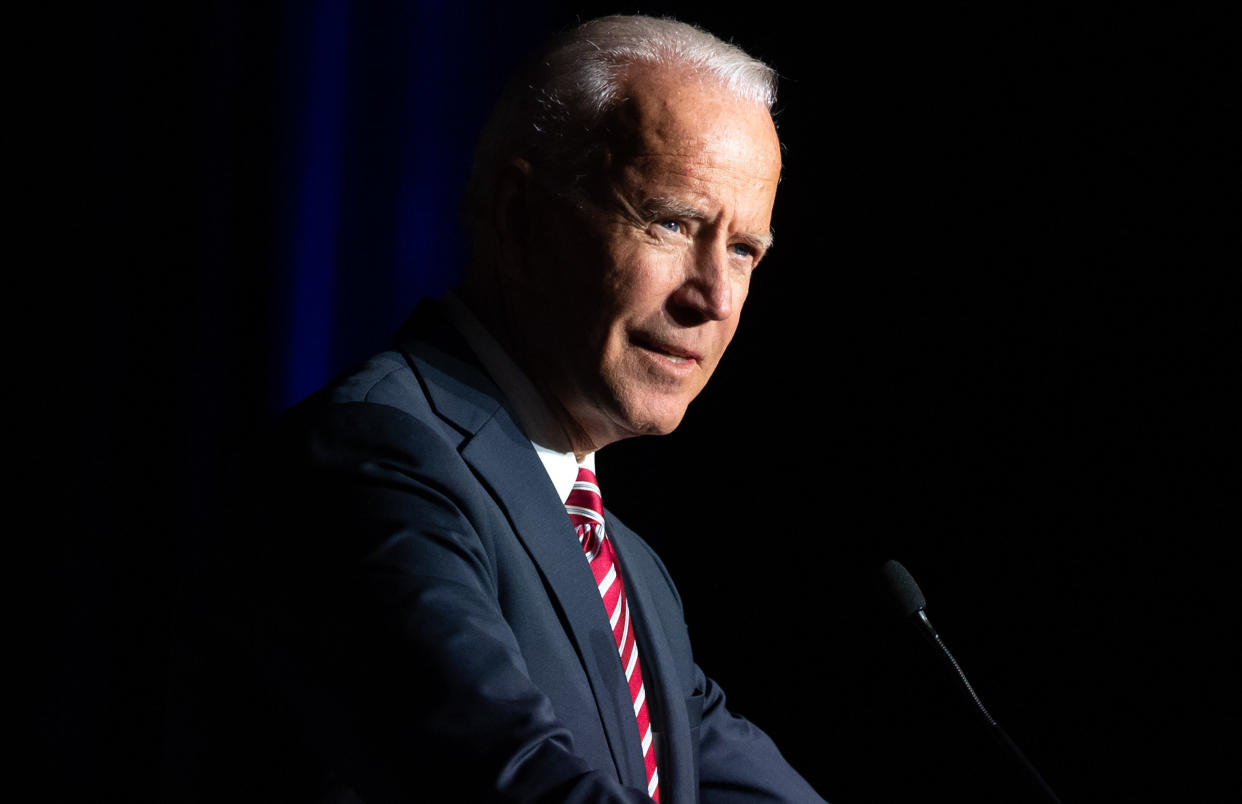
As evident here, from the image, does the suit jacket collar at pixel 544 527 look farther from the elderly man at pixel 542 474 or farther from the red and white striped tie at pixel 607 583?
the red and white striped tie at pixel 607 583

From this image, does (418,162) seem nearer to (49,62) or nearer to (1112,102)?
(49,62)

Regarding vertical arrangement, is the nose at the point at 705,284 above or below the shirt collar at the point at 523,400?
above

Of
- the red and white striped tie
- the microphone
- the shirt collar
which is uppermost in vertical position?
the shirt collar

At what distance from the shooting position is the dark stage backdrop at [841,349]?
1.87 metres

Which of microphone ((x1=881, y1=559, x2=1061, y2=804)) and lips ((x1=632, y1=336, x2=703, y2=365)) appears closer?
microphone ((x1=881, y1=559, x2=1061, y2=804))

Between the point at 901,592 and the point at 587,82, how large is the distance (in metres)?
0.77

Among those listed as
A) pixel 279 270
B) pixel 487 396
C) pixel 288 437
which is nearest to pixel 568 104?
pixel 487 396

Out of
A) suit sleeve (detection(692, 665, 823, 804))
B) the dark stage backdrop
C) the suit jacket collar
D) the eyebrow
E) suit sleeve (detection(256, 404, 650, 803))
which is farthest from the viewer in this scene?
the dark stage backdrop

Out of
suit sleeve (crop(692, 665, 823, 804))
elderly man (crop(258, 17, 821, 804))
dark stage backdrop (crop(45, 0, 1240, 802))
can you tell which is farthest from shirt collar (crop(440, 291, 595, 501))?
dark stage backdrop (crop(45, 0, 1240, 802))

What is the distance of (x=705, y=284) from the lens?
57.9 inches

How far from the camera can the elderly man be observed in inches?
39.9

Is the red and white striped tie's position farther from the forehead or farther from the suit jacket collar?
the forehead

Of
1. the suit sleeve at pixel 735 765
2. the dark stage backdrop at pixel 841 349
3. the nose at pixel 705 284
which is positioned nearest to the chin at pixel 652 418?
the nose at pixel 705 284

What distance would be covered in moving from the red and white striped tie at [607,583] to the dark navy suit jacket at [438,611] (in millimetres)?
39
